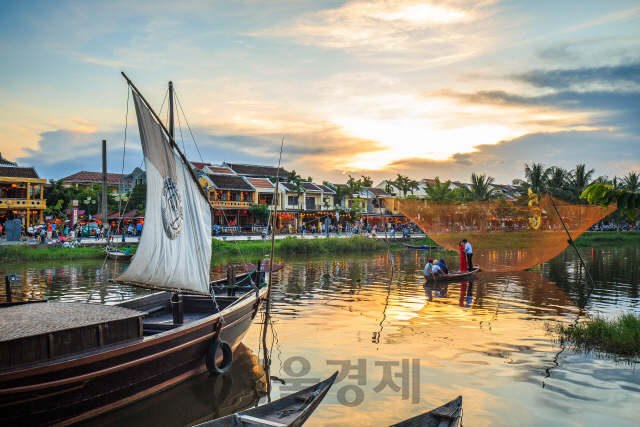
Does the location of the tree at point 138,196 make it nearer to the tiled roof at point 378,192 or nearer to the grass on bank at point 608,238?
the tiled roof at point 378,192

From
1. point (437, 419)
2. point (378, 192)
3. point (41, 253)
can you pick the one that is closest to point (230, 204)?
point (41, 253)

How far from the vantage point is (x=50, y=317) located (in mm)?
6215

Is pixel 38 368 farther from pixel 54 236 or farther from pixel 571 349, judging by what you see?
pixel 54 236

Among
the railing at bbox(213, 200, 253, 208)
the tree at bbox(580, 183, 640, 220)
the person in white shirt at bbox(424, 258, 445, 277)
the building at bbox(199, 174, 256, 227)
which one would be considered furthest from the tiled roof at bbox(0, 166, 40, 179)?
the tree at bbox(580, 183, 640, 220)

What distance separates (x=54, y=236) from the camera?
36344 millimetres

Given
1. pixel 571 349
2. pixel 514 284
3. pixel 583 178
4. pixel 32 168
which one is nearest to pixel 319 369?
pixel 571 349

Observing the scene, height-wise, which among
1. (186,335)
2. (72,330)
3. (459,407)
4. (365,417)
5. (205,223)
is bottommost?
(365,417)

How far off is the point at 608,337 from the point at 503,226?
476 inches

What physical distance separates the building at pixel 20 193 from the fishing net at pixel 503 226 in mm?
39051

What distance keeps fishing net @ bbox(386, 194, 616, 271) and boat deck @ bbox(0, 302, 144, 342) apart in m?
14.2

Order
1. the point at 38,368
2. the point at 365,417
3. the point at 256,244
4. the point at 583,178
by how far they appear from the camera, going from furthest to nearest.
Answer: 1. the point at 583,178
2. the point at 256,244
3. the point at 365,417
4. the point at 38,368

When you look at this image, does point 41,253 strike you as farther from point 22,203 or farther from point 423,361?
point 423,361

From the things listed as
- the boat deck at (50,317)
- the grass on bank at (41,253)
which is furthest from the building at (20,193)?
the boat deck at (50,317)

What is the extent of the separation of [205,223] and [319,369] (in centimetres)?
418
